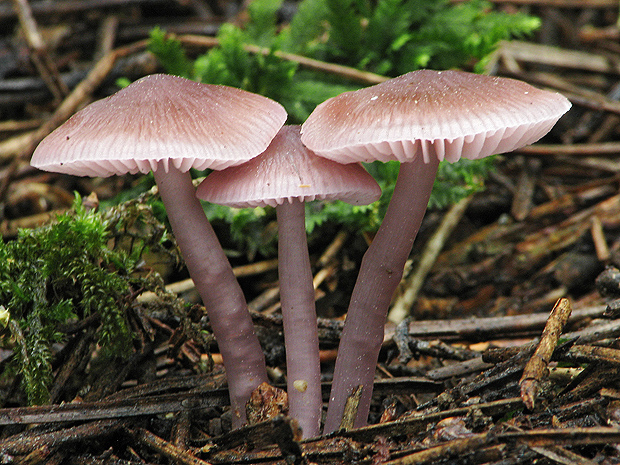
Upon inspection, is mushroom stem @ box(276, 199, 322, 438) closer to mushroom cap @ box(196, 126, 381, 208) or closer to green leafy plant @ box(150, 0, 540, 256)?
mushroom cap @ box(196, 126, 381, 208)

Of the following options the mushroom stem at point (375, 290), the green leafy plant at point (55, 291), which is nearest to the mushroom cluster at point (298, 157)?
the mushroom stem at point (375, 290)

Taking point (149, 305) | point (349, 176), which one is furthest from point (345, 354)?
point (149, 305)

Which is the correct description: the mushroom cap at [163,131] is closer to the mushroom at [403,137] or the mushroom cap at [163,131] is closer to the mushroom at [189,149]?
the mushroom at [189,149]

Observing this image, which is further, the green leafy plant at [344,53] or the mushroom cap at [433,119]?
the green leafy plant at [344,53]

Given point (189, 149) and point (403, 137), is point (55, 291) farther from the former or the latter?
point (403, 137)

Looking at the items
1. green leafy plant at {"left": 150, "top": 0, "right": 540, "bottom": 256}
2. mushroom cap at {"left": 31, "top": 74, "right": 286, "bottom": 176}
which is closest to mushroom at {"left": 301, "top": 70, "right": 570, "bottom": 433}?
mushroom cap at {"left": 31, "top": 74, "right": 286, "bottom": 176}

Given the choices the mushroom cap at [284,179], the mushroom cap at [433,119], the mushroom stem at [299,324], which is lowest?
the mushroom stem at [299,324]

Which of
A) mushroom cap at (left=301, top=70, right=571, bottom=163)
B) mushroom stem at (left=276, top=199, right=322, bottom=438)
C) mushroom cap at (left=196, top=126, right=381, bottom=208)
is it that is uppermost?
mushroom cap at (left=301, top=70, right=571, bottom=163)

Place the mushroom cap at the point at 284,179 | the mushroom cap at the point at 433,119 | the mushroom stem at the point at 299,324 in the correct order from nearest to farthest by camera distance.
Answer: the mushroom cap at the point at 433,119, the mushroom cap at the point at 284,179, the mushroom stem at the point at 299,324
